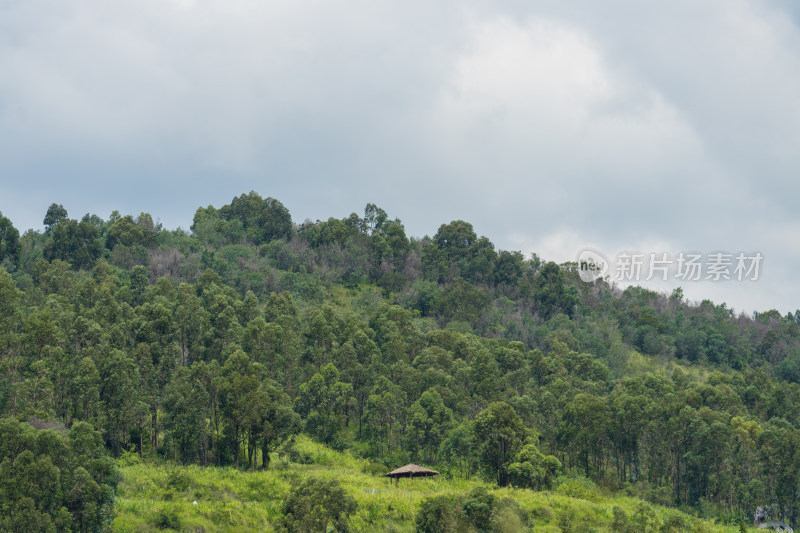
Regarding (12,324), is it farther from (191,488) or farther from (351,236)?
(351,236)

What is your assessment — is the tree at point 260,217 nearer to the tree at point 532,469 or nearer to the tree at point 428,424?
the tree at point 428,424

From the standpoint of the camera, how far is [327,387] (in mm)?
53000

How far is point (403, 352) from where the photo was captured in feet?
202

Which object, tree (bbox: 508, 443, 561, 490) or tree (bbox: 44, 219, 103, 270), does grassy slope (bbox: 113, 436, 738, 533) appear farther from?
Answer: tree (bbox: 44, 219, 103, 270)

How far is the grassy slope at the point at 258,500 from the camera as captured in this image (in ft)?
112

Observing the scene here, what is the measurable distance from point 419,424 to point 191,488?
1848cm

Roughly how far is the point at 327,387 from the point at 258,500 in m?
15.5

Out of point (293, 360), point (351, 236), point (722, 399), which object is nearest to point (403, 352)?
point (293, 360)

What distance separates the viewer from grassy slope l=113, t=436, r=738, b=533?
112 feet

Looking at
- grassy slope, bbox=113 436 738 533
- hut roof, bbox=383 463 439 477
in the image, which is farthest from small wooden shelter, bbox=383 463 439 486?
grassy slope, bbox=113 436 738 533

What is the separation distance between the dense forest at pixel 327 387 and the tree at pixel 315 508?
0.26 m

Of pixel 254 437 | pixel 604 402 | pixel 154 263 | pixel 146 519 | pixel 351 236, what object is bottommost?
pixel 146 519

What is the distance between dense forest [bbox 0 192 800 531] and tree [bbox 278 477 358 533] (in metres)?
0.26

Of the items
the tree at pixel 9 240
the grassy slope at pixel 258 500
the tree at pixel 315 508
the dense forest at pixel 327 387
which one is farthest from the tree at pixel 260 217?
the tree at pixel 315 508
